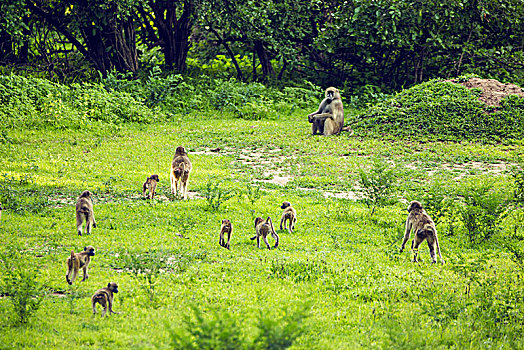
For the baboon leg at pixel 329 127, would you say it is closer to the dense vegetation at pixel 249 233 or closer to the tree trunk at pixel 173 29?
the dense vegetation at pixel 249 233

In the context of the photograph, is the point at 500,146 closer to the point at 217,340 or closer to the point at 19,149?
the point at 19,149

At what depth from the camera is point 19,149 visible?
15672 mm

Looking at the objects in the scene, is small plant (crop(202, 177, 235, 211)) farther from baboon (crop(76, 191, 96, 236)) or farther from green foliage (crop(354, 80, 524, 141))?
green foliage (crop(354, 80, 524, 141))

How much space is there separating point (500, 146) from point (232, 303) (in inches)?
515

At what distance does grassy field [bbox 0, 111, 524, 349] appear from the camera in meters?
6.32

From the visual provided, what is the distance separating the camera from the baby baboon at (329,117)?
19.7 metres

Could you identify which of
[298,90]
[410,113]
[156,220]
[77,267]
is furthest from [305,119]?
[77,267]

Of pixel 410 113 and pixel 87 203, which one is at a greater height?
pixel 410 113

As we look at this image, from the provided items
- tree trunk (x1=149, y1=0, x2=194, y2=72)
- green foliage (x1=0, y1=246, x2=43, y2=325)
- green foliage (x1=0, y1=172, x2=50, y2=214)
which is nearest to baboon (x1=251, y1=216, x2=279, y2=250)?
green foliage (x1=0, y1=246, x2=43, y2=325)

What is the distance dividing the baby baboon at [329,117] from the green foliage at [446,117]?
2.50 ft

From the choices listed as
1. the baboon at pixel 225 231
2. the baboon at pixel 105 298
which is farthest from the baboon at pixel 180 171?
the baboon at pixel 105 298

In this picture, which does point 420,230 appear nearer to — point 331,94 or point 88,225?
point 88,225

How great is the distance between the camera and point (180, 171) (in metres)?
11.7

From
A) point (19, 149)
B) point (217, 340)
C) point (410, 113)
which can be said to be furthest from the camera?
point (410, 113)
